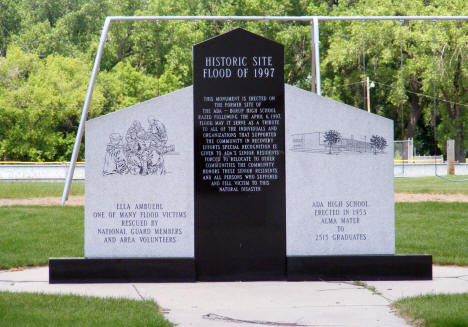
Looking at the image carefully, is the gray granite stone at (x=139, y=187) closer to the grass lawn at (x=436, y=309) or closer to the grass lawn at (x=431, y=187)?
the grass lawn at (x=436, y=309)

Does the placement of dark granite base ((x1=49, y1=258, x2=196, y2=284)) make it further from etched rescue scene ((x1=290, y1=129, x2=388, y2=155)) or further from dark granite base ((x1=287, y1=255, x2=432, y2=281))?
etched rescue scene ((x1=290, y1=129, x2=388, y2=155))

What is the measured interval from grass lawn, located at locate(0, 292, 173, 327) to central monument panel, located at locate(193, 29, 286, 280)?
5.39 feet

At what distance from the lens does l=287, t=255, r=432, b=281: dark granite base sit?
8484mm

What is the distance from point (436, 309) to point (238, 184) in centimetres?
290

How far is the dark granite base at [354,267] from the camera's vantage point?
8484 mm

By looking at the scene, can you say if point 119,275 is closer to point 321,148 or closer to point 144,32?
point 321,148

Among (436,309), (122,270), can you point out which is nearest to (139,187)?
(122,270)

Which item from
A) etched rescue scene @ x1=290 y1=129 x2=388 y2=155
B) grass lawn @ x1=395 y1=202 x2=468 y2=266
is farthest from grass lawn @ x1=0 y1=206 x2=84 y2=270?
grass lawn @ x1=395 y1=202 x2=468 y2=266

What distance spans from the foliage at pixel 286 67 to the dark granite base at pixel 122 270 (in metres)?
30.0

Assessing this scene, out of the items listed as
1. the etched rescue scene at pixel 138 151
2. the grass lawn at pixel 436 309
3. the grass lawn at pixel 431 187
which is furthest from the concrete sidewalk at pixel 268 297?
the grass lawn at pixel 431 187

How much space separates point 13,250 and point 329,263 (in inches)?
215

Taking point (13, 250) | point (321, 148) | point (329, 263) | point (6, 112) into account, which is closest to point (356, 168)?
point (321, 148)

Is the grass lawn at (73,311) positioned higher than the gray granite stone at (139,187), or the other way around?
the gray granite stone at (139,187)

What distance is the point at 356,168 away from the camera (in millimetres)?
8578
